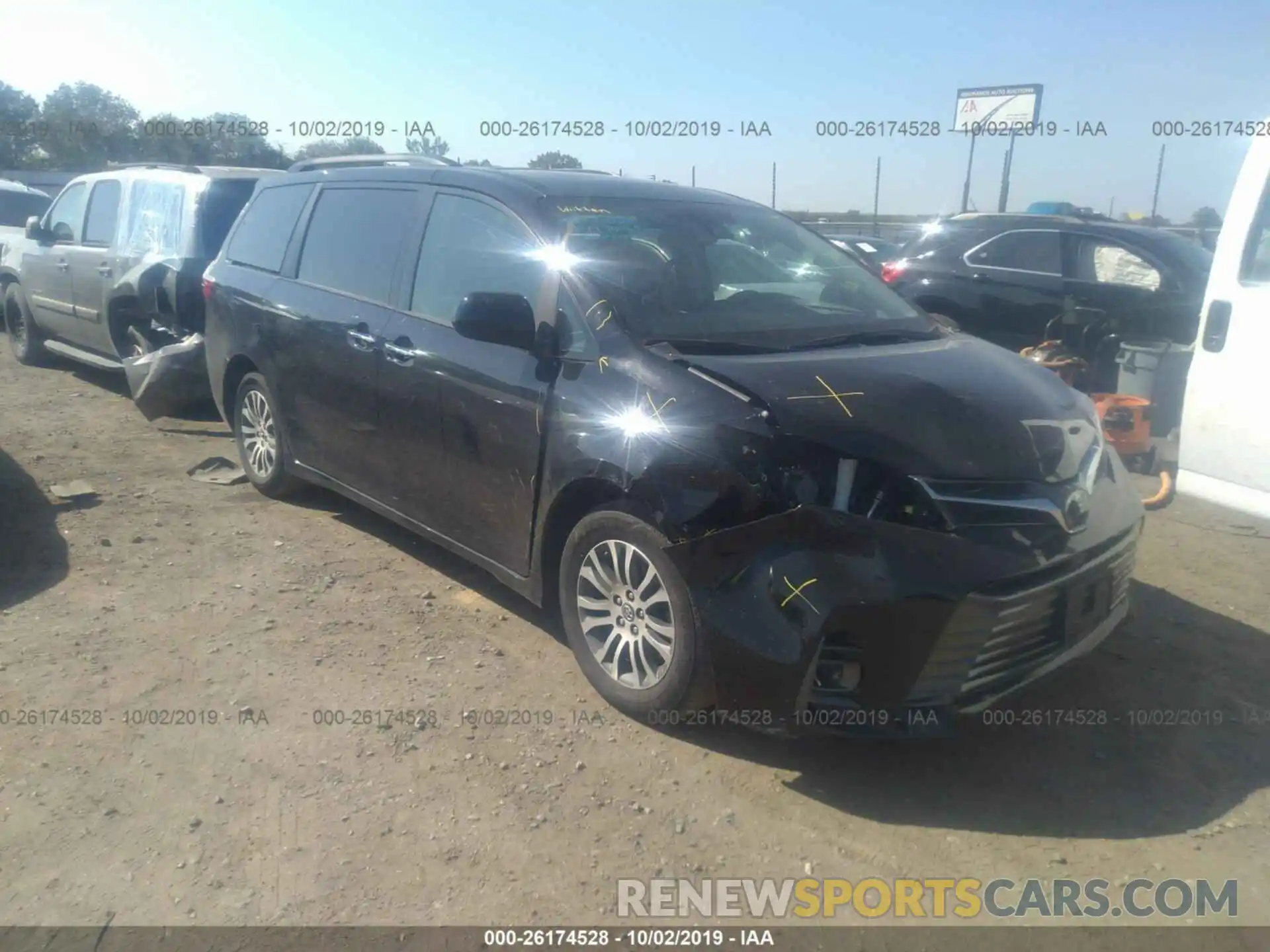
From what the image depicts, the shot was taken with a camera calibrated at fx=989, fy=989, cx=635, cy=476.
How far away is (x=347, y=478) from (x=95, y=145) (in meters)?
34.1

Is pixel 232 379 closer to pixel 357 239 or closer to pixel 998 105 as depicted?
pixel 357 239

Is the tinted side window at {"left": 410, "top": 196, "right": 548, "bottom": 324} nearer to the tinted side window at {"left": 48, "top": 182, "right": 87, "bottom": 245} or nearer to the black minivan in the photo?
the black minivan

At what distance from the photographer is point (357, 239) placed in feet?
15.8

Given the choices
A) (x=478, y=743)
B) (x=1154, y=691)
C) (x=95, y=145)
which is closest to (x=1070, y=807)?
(x=1154, y=691)

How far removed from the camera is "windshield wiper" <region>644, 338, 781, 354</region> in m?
3.43

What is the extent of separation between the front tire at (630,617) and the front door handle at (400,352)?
1.22 meters

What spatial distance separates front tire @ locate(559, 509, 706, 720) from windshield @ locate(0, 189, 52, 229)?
11535mm

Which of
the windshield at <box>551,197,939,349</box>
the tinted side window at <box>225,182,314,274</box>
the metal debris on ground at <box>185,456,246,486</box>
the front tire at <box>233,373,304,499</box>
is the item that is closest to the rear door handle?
the windshield at <box>551,197,939,349</box>

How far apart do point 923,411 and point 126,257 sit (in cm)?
698

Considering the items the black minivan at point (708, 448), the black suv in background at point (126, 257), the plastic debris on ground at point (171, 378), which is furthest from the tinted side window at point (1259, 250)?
the black suv in background at point (126, 257)

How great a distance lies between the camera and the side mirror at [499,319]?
3613 mm

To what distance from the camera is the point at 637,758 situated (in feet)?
10.8
